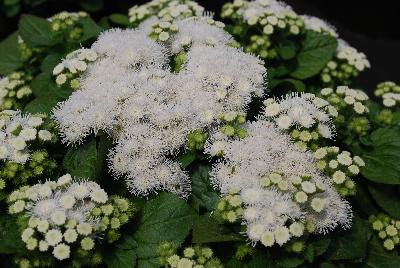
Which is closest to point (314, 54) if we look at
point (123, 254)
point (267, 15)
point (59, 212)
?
point (267, 15)

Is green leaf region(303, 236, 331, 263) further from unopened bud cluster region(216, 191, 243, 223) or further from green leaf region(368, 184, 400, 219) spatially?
green leaf region(368, 184, 400, 219)

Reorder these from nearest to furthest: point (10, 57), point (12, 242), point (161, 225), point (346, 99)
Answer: point (12, 242), point (161, 225), point (346, 99), point (10, 57)

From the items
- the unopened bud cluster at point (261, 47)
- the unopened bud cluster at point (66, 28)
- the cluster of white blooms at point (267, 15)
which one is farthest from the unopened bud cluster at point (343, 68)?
the unopened bud cluster at point (66, 28)

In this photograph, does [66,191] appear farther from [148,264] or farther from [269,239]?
[269,239]

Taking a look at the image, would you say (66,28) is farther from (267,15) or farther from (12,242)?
(12,242)

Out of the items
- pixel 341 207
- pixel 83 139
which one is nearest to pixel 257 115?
pixel 341 207

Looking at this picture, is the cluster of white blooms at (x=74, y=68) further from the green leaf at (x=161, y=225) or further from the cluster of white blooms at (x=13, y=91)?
the green leaf at (x=161, y=225)
